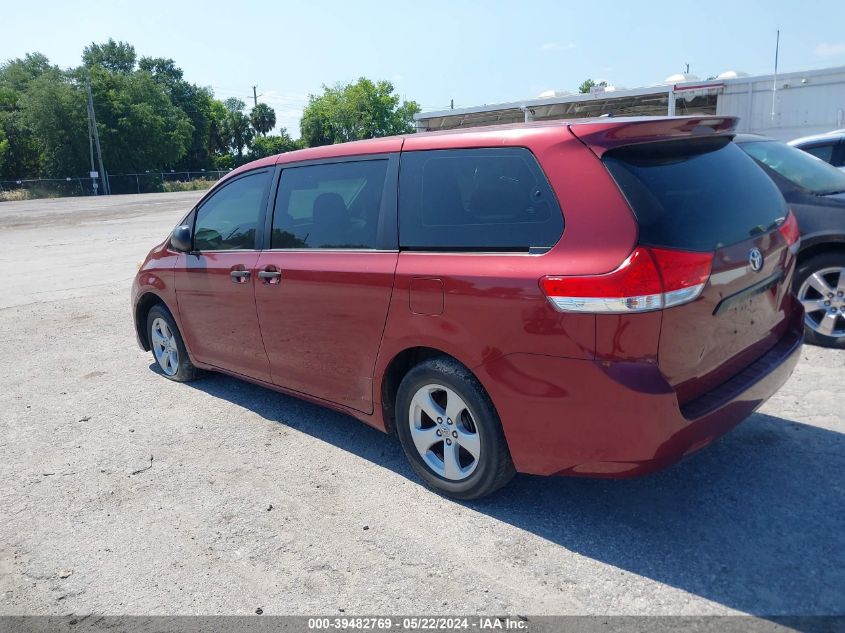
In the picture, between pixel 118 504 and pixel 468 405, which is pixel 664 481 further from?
pixel 118 504

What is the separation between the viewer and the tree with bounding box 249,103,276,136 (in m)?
96.8

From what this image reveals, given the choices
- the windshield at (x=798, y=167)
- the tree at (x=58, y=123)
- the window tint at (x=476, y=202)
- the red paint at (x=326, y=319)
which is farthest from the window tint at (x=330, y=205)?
the tree at (x=58, y=123)

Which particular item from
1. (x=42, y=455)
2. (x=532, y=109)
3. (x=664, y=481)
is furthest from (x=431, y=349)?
(x=532, y=109)

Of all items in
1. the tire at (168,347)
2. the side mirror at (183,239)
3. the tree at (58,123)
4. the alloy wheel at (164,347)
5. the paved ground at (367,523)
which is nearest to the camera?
the paved ground at (367,523)

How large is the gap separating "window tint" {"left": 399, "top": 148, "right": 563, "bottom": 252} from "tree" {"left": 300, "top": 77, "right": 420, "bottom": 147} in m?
79.7

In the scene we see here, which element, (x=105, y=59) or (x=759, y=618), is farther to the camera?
(x=105, y=59)

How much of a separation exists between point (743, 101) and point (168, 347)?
1326 centimetres

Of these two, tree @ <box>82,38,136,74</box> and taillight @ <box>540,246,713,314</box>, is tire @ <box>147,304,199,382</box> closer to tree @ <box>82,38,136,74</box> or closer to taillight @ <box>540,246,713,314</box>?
taillight @ <box>540,246,713,314</box>

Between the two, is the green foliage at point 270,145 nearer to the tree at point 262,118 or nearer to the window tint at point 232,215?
the tree at point 262,118

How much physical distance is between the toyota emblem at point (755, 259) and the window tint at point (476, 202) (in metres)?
0.94

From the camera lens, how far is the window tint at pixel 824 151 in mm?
7594

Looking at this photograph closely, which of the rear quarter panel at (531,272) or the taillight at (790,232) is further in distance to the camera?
the taillight at (790,232)

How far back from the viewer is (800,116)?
13531 millimetres

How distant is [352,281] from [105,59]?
10151 centimetres
